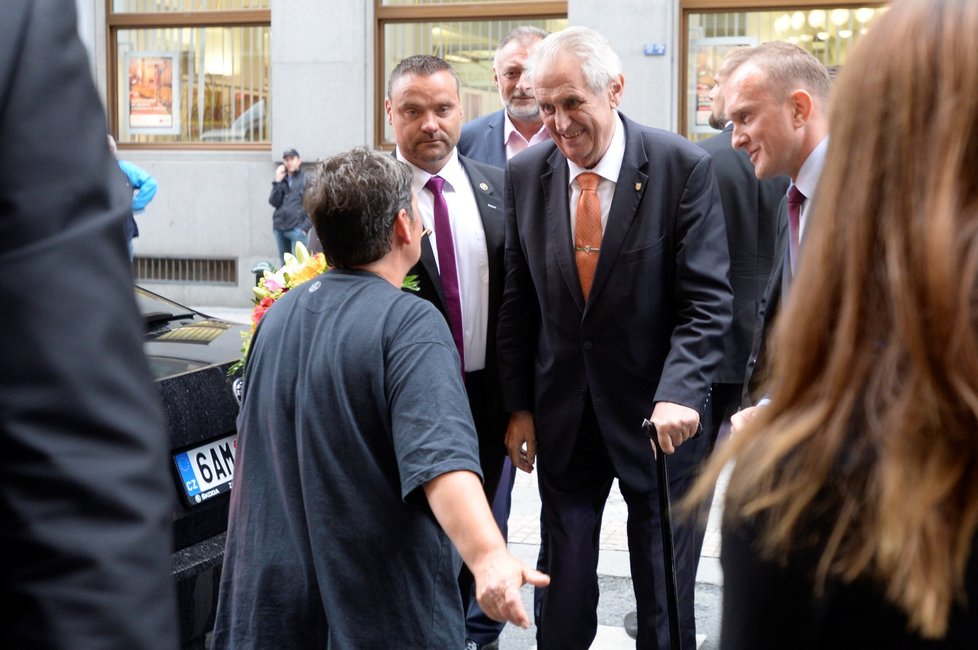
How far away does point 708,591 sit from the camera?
5488mm

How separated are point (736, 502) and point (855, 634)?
18cm

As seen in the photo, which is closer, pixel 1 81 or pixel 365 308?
pixel 1 81

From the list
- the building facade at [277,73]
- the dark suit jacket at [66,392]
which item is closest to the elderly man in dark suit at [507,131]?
the dark suit jacket at [66,392]

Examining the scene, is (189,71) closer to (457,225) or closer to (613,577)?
(613,577)

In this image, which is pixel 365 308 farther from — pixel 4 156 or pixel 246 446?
pixel 4 156

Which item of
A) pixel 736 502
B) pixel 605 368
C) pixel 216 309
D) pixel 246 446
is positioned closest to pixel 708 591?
pixel 605 368

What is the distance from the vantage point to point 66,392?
3.84 feet

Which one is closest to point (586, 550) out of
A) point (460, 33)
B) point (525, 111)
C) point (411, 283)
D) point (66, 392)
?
point (411, 283)

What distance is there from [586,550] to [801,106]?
1500 millimetres

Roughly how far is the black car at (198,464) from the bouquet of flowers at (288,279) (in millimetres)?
140

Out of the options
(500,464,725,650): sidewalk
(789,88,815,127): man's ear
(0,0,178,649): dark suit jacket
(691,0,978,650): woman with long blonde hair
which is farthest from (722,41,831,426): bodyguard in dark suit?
(0,0,178,649): dark suit jacket

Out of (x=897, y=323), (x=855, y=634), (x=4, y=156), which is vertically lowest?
(x=855, y=634)

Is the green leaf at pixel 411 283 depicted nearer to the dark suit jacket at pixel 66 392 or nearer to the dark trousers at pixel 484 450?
the dark trousers at pixel 484 450

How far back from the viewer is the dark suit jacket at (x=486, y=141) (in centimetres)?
555
